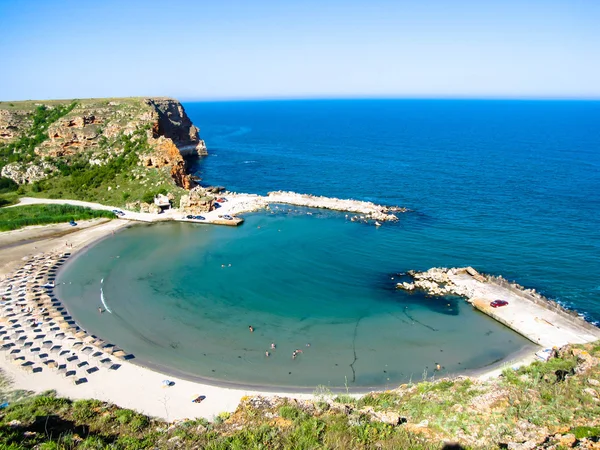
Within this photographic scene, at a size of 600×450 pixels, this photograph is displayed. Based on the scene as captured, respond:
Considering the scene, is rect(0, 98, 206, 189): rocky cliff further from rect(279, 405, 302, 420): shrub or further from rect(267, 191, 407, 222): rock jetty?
rect(279, 405, 302, 420): shrub

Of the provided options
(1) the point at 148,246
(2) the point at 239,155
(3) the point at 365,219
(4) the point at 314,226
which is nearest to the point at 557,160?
(3) the point at 365,219

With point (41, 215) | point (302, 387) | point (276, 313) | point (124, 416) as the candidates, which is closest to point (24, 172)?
point (41, 215)

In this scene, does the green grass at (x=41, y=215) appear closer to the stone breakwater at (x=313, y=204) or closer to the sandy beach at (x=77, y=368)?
the sandy beach at (x=77, y=368)

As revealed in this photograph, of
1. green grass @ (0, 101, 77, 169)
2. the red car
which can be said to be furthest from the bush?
the red car

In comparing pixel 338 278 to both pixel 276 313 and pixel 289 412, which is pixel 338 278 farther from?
pixel 289 412

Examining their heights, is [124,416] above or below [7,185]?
below

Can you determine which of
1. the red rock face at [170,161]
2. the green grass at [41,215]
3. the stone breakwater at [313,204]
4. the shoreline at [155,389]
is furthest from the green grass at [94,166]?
the shoreline at [155,389]

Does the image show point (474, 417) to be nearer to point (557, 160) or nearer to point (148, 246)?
point (148, 246)
